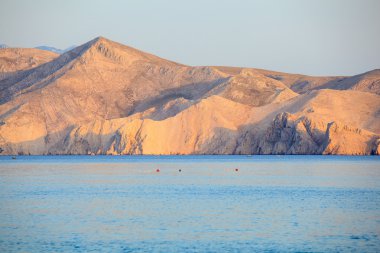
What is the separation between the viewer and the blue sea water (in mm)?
37938

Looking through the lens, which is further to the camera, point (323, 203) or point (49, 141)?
point (49, 141)

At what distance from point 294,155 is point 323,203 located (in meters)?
116

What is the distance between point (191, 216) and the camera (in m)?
48.3

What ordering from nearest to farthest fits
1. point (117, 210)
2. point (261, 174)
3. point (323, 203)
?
point (117, 210) → point (323, 203) → point (261, 174)

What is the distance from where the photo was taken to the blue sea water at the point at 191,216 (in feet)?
124

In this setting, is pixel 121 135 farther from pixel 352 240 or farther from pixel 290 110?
pixel 352 240

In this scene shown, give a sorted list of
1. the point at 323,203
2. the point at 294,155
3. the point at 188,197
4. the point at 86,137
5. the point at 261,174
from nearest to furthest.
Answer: the point at 323,203 < the point at 188,197 < the point at 261,174 < the point at 294,155 < the point at 86,137

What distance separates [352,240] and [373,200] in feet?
63.3

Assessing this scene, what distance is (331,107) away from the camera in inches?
7397

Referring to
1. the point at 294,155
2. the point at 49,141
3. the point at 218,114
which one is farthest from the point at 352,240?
the point at 49,141

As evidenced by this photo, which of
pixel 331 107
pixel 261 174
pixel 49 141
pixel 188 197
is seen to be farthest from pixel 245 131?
pixel 188 197

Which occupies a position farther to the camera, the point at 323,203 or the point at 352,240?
the point at 323,203

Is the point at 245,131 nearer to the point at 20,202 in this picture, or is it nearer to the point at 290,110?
the point at 290,110

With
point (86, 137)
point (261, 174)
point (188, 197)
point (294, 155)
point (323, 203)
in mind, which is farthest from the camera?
point (86, 137)
